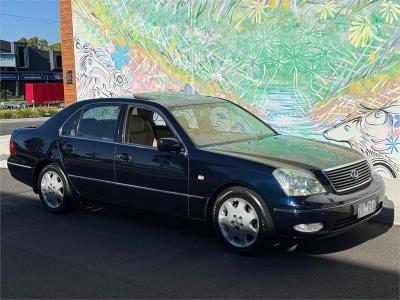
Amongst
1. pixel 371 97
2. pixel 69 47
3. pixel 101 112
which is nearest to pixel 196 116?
pixel 101 112

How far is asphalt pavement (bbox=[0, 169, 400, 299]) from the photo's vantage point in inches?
166

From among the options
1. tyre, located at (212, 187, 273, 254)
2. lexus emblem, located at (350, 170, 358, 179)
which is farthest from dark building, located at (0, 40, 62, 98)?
lexus emblem, located at (350, 170, 358, 179)

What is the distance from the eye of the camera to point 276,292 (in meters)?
4.14

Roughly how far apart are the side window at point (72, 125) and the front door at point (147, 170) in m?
0.90

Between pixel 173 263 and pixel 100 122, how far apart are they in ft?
7.42

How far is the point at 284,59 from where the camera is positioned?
9.33 m

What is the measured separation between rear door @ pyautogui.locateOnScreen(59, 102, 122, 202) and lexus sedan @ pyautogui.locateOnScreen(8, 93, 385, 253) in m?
0.01

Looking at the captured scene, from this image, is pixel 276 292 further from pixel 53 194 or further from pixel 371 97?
pixel 371 97

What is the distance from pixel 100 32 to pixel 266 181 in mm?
8772

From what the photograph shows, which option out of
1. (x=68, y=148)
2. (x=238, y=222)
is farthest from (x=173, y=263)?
(x=68, y=148)

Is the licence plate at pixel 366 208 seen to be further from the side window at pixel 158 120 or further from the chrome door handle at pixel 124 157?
the chrome door handle at pixel 124 157

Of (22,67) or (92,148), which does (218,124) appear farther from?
(22,67)

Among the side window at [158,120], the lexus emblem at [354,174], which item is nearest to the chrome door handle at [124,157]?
the side window at [158,120]

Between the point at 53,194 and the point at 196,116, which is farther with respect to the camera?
the point at 53,194
